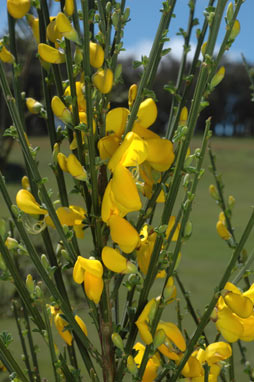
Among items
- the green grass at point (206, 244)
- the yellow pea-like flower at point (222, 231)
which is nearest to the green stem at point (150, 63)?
the green grass at point (206, 244)

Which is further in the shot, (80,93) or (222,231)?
(222,231)

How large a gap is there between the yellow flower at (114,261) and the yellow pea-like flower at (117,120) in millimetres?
90

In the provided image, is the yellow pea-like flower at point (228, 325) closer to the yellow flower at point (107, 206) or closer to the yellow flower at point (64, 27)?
the yellow flower at point (107, 206)

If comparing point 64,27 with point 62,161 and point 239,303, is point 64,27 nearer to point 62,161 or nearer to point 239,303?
point 62,161

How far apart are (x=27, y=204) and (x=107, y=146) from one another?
8 cm

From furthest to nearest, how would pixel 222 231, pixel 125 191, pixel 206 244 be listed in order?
pixel 206 244 → pixel 222 231 → pixel 125 191

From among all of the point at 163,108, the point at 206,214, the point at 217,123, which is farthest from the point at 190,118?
the point at 217,123

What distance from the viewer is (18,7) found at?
1.37ft

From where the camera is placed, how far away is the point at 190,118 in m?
0.38

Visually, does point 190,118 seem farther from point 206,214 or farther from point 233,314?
point 206,214

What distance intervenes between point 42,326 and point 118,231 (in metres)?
0.12

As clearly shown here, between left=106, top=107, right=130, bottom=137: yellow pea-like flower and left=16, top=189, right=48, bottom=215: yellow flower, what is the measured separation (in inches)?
3.2

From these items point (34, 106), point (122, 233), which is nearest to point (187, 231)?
point (122, 233)

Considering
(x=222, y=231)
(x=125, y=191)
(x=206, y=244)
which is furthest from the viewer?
(x=206, y=244)
